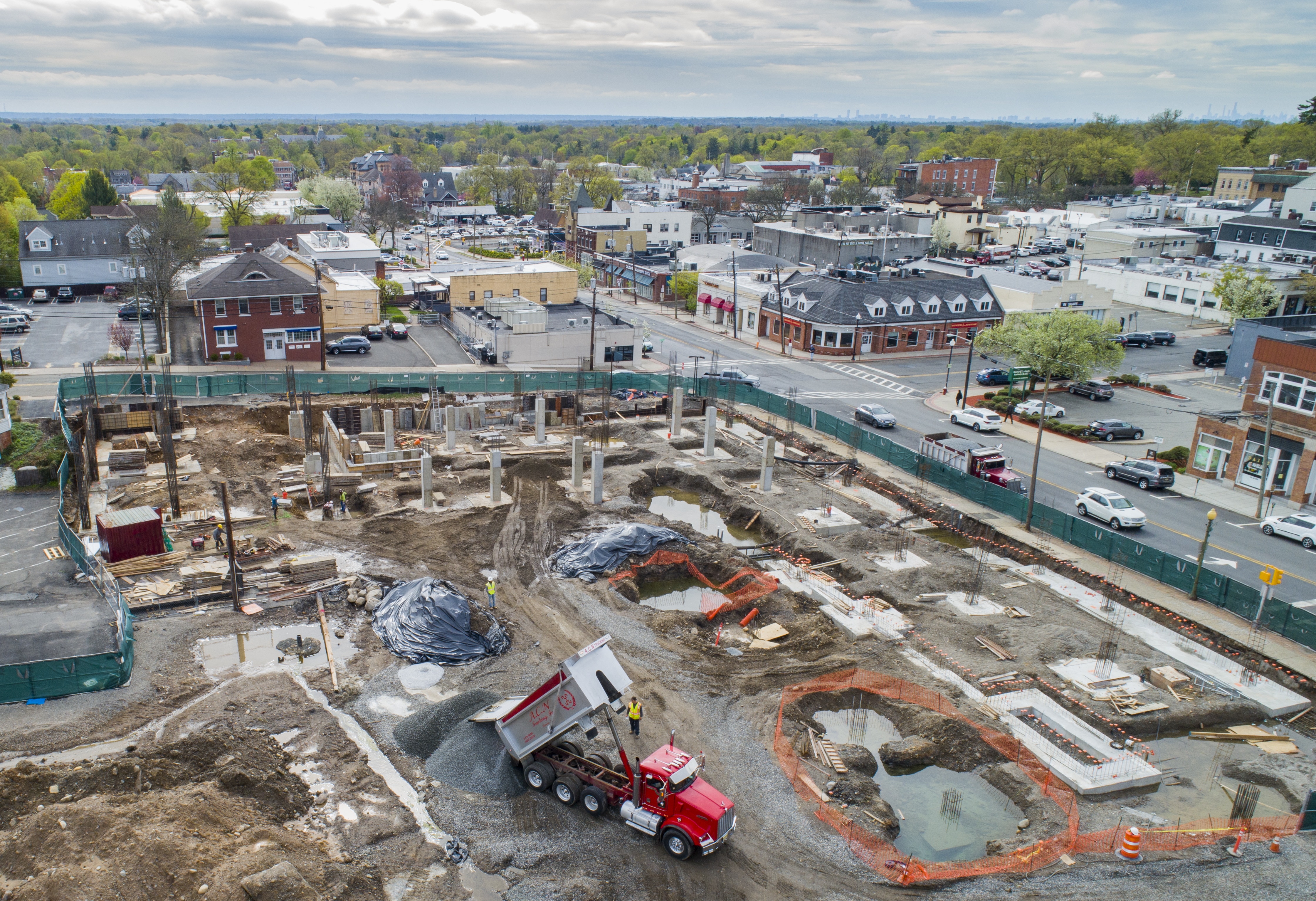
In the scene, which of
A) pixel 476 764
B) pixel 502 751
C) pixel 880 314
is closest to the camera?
pixel 476 764

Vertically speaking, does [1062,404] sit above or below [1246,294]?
below

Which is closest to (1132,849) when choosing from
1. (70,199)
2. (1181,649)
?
(1181,649)

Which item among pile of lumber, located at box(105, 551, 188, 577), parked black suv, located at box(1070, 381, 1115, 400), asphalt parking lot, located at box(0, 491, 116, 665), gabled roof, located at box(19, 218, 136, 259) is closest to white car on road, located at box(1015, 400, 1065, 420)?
parked black suv, located at box(1070, 381, 1115, 400)

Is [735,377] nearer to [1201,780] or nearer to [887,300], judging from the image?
[887,300]

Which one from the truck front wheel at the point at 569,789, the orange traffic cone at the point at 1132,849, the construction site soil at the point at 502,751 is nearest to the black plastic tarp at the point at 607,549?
the construction site soil at the point at 502,751

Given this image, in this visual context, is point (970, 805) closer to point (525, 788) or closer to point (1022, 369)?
point (525, 788)

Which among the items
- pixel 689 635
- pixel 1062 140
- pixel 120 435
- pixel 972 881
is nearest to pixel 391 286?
pixel 120 435

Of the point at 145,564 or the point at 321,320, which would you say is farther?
the point at 321,320

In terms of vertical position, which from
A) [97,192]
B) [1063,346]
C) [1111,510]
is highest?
[97,192]
